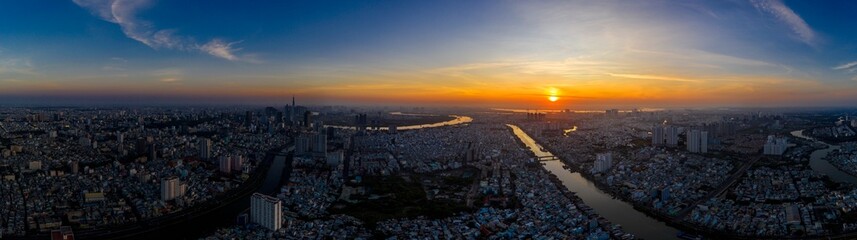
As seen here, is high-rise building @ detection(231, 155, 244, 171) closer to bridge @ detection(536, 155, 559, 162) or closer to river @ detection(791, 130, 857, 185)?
bridge @ detection(536, 155, 559, 162)

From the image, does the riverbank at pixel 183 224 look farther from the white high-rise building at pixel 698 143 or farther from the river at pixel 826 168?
the white high-rise building at pixel 698 143

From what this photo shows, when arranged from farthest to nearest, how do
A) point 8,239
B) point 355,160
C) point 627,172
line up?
point 355,160 < point 627,172 < point 8,239

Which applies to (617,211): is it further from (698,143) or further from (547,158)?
(698,143)

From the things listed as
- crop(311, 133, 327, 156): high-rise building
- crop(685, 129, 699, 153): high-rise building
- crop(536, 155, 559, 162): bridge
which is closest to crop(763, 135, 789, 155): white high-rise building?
crop(685, 129, 699, 153): high-rise building

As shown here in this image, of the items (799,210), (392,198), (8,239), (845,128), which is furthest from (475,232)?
(845,128)

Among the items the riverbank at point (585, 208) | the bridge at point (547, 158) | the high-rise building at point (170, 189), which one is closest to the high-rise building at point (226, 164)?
the high-rise building at point (170, 189)

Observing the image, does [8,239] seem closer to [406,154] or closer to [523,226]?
[523,226]

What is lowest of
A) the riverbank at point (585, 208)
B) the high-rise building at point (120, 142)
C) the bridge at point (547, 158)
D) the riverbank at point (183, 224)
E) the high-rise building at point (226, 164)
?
the riverbank at point (183, 224)
